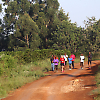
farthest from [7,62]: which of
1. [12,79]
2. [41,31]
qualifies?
[41,31]

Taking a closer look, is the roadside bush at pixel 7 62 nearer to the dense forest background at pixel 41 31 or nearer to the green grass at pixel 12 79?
the green grass at pixel 12 79

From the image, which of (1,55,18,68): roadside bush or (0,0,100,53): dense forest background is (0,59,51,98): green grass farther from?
(0,0,100,53): dense forest background

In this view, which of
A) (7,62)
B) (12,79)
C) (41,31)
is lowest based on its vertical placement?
(12,79)

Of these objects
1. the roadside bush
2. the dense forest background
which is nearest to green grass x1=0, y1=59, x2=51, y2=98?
the roadside bush

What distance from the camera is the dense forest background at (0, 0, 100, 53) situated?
53.3m

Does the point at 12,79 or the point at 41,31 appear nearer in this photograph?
the point at 12,79

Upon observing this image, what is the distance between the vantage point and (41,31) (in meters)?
60.1

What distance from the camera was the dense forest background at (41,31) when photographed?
175 feet

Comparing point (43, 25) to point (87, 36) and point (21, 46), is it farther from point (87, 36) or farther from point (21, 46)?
point (87, 36)

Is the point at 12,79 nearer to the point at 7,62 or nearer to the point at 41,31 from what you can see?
the point at 7,62

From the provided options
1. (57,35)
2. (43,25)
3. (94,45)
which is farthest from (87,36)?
(43,25)

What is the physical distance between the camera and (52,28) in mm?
61812

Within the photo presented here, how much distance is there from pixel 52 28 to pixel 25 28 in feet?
39.9

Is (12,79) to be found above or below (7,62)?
below
